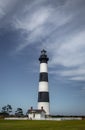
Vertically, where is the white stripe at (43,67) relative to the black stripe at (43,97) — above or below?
above

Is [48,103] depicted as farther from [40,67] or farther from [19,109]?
[19,109]

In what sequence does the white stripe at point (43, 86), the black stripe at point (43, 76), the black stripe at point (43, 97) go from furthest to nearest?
the black stripe at point (43, 76) < the white stripe at point (43, 86) < the black stripe at point (43, 97)

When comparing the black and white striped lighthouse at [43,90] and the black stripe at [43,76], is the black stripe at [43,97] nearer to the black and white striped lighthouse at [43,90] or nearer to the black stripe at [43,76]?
the black and white striped lighthouse at [43,90]

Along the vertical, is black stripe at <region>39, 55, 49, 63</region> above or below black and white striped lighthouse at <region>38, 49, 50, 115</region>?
above

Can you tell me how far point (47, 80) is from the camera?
67188mm
